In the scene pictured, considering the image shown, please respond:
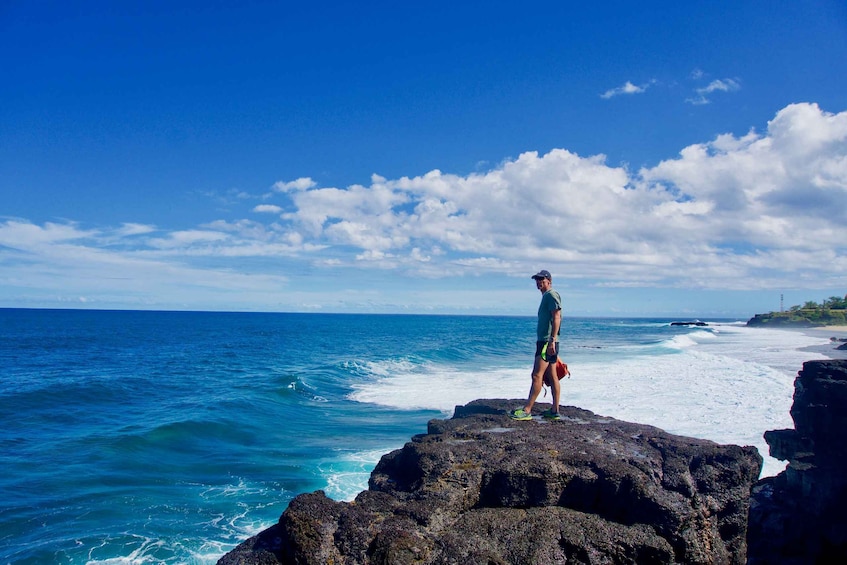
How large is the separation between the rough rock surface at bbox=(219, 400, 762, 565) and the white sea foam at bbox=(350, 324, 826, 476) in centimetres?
634

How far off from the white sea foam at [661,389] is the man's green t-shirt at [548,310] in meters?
6.55

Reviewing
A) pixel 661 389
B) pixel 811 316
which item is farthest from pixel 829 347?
pixel 811 316

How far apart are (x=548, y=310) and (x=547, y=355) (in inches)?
24.8

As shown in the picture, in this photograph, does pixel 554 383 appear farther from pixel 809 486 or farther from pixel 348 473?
pixel 348 473

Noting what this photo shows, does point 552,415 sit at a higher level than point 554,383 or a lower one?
lower

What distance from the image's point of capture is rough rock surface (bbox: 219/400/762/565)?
14.4ft

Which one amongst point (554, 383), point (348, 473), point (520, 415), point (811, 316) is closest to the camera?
point (520, 415)

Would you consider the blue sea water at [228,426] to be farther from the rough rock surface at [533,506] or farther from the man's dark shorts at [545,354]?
the man's dark shorts at [545,354]

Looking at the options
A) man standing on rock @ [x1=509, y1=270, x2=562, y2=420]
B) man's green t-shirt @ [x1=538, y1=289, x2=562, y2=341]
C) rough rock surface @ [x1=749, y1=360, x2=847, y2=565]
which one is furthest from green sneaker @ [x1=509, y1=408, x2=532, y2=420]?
rough rock surface @ [x1=749, y1=360, x2=847, y2=565]

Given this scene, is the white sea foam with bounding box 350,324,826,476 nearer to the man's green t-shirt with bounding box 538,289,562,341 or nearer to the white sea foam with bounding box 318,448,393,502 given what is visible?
the white sea foam with bounding box 318,448,393,502

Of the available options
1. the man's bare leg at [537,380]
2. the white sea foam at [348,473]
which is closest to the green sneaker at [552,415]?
the man's bare leg at [537,380]

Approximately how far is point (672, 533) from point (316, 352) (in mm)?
44257

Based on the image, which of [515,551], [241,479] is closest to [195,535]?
[241,479]

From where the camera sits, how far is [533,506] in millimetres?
5234
